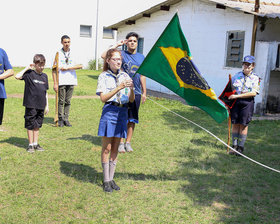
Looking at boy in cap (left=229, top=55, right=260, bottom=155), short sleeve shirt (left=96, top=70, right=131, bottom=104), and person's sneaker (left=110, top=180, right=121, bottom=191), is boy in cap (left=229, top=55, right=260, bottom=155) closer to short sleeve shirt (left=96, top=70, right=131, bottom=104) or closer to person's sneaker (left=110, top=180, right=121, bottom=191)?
short sleeve shirt (left=96, top=70, right=131, bottom=104)

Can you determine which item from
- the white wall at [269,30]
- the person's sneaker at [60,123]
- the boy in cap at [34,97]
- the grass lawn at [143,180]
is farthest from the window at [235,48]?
the boy in cap at [34,97]

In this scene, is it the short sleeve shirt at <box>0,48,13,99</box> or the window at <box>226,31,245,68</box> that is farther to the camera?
the window at <box>226,31,245,68</box>

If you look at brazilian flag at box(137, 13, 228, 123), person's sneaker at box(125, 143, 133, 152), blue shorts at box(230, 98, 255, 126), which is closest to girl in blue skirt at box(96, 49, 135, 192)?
brazilian flag at box(137, 13, 228, 123)

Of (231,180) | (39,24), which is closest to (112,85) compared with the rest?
(231,180)

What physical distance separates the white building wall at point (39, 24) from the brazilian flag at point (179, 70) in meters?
21.9

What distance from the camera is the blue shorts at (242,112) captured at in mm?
6504

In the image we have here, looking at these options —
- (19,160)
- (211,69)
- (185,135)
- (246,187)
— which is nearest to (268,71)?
(211,69)

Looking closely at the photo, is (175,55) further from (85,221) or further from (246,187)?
(85,221)

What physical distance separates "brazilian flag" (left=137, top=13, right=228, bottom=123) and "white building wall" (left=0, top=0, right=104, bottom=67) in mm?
21890

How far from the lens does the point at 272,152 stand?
6965 mm

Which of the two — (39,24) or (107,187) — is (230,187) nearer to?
(107,187)

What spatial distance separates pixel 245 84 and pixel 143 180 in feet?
8.95

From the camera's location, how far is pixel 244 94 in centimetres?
639

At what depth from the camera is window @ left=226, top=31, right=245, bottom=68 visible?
481 inches
